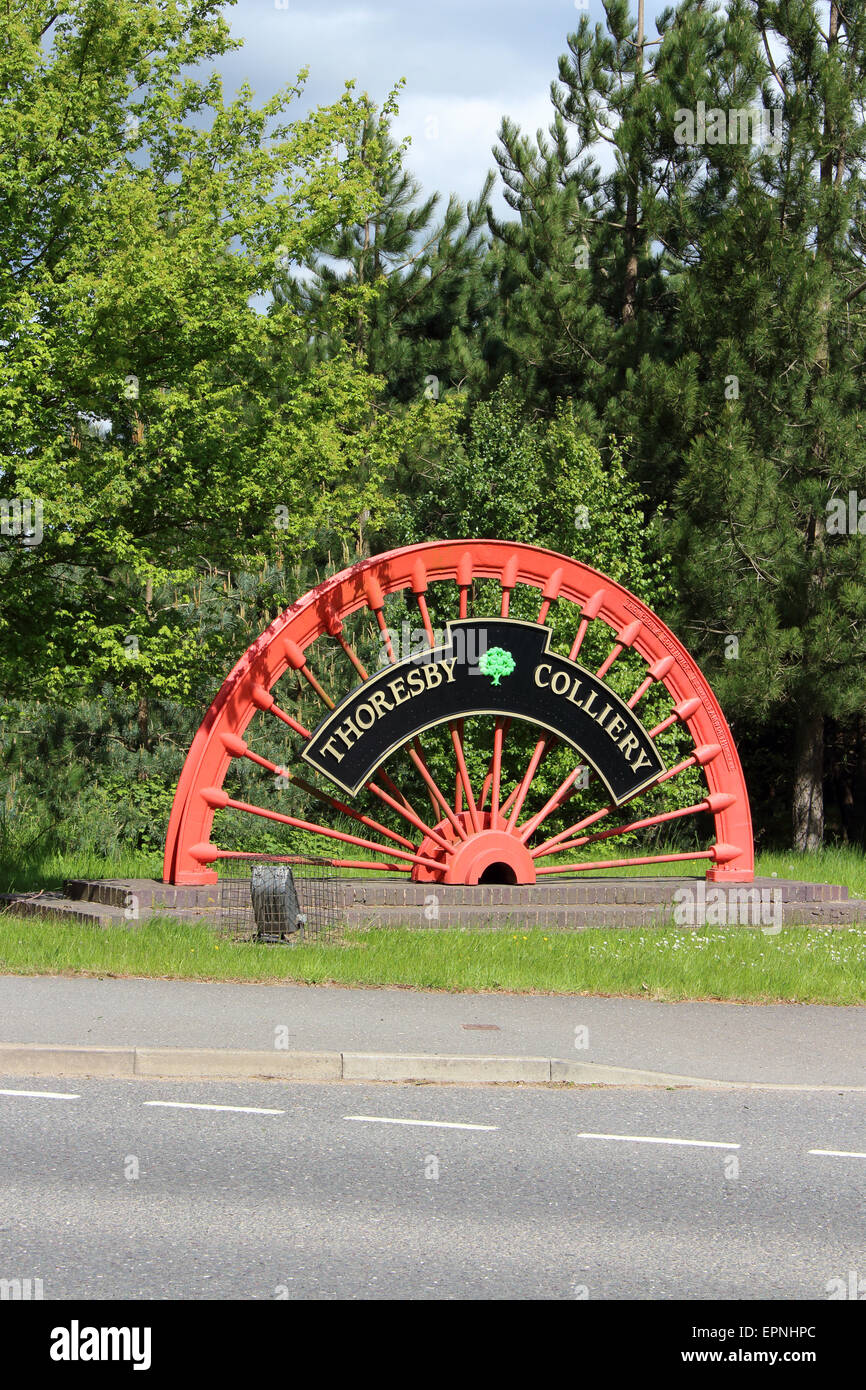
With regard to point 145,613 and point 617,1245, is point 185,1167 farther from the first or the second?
point 145,613

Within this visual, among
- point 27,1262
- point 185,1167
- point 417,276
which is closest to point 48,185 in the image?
point 185,1167

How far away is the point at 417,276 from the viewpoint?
87.2ft

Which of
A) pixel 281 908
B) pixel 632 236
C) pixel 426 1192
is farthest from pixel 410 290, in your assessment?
pixel 426 1192

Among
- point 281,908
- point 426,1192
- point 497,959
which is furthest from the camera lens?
point 281,908

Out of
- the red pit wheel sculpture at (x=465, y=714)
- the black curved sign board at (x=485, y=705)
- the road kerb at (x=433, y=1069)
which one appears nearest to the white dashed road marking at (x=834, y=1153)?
the road kerb at (x=433, y=1069)

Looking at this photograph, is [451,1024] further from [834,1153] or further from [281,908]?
[281,908]

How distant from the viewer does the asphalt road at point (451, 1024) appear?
8344mm

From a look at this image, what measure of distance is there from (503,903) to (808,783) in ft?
33.4

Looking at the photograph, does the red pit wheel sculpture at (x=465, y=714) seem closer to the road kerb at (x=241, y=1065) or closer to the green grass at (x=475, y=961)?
the green grass at (x=475, y=961)

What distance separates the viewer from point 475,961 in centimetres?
1121

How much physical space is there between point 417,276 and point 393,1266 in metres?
23.6

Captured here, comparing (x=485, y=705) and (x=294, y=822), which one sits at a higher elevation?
(x=485, y=705)

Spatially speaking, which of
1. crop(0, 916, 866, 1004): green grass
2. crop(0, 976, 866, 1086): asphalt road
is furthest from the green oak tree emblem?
crop(0, 976, 866, 1086): asphalt road

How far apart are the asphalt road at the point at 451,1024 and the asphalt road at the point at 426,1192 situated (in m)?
0.49
